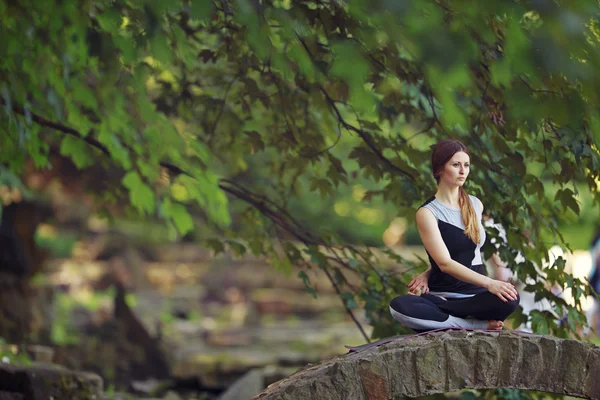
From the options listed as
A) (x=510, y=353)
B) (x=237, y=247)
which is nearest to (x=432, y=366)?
(x=510, y=353)

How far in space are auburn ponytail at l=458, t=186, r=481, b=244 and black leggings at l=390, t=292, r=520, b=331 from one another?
0.82 ft

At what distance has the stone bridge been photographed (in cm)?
344

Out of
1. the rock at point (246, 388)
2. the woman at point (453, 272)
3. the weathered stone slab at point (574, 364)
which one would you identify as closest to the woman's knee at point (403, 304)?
the woman at point (453, 272)

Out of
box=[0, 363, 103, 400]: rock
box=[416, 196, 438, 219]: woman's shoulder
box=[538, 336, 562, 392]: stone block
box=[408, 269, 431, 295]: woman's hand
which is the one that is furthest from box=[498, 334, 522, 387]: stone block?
box=[0, 363, 103, 400]: rock

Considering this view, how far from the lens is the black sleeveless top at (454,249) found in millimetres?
3482

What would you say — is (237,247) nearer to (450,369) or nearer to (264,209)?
(264,209)

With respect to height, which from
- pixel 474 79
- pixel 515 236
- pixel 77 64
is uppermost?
pixel 474 79

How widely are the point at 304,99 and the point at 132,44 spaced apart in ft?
4.61

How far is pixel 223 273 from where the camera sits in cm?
1451

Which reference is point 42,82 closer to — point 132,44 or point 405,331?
point 132,44

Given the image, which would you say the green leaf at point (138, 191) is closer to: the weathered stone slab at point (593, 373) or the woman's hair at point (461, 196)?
the woman's hair at point (461, 196)

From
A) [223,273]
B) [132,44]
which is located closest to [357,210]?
[223,273]

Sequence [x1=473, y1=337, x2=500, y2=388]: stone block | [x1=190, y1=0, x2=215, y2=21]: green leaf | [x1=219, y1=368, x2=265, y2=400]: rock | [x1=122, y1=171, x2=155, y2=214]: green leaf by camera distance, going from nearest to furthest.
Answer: [x1=190, y1=0, x2=215, y2=21]: green leaf, [x1=473, y1=337, x2=500, y2=388]: stone block, [x1=122, y1=171, x2=155, y2=214]: green leaf, [x1=219, y1=368, x2=265, y2=400]: rock

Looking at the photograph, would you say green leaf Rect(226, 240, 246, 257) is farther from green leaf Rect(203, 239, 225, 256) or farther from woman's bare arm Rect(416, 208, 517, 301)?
woman's bare arm Rect(416, 208, 517, 301)
